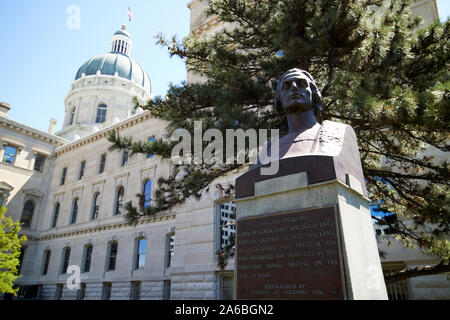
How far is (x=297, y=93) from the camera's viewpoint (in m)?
4.92

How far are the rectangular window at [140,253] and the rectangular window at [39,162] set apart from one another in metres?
18.3

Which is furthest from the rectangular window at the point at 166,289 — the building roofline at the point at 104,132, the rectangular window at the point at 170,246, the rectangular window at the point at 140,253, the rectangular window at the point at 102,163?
the rectangular window at the point at 102,163

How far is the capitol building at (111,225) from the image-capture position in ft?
54.6


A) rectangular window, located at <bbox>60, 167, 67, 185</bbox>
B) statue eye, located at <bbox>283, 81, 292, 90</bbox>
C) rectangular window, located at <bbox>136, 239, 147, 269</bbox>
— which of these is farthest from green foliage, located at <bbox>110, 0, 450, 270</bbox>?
rectangular window, located at <bbox>60, 167, 67, 185</bbox>

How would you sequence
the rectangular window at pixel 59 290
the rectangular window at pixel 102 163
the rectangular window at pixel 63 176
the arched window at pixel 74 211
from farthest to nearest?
1. the rectangular window at pixel 63 176
2. the arched window at pixel 74 211
3. the rectangular window at pixel 102 163
4. the rectangular window at pixel 59 290

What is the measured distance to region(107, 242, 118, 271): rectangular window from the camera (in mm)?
26641

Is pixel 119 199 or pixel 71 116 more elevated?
pixel 71 116

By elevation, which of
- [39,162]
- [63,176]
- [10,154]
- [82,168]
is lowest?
[63,176]

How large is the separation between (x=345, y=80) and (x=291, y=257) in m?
4.72

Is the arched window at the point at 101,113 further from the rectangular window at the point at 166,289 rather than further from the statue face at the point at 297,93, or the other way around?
the statue face at the point at 297,93

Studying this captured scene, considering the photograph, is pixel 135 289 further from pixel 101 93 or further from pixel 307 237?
pixel 101 93

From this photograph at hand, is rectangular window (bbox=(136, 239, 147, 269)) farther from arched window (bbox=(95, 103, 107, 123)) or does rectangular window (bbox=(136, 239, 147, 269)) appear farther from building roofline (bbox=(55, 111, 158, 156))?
arched window (bbox=(95, 103, 107, 123))

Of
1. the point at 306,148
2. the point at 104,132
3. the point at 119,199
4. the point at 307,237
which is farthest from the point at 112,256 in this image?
the point at 307,237
